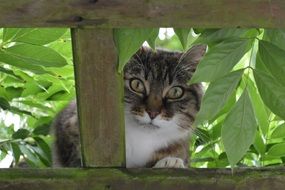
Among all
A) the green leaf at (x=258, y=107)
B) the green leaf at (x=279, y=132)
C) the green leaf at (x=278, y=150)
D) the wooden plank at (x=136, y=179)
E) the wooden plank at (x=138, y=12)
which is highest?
the wooden plank at (x=138, y=12)

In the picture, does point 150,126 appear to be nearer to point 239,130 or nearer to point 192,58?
point 192,58

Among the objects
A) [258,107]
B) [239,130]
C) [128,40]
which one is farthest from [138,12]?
[258,107]

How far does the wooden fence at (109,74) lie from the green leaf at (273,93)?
13 cm

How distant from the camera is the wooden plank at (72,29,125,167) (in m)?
1.05

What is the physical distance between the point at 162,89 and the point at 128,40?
0.76 metres

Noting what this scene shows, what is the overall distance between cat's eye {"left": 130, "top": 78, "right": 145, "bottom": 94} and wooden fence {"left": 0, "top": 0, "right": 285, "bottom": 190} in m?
0.55

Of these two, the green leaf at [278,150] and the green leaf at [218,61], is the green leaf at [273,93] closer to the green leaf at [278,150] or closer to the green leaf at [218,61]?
the green leaf at [218,61]

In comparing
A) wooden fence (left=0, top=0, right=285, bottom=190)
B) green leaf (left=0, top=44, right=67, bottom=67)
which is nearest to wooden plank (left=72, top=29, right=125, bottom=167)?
wooden fence (left=0, top=0, right=285, bottom=190)

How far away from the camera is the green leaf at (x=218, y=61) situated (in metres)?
1.08

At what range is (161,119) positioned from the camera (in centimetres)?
177

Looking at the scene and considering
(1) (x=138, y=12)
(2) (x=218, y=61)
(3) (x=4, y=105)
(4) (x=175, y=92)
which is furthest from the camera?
(4) (x=175, y=92)

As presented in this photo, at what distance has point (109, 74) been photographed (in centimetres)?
108

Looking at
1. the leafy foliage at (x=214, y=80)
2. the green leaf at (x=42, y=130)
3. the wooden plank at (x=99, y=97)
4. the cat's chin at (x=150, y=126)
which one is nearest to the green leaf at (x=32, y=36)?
the leafy foliage at (x=214, y=80)

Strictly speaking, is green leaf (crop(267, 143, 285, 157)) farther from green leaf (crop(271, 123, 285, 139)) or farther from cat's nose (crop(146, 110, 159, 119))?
cat's nose (crop(146, 110, 159, 119))
